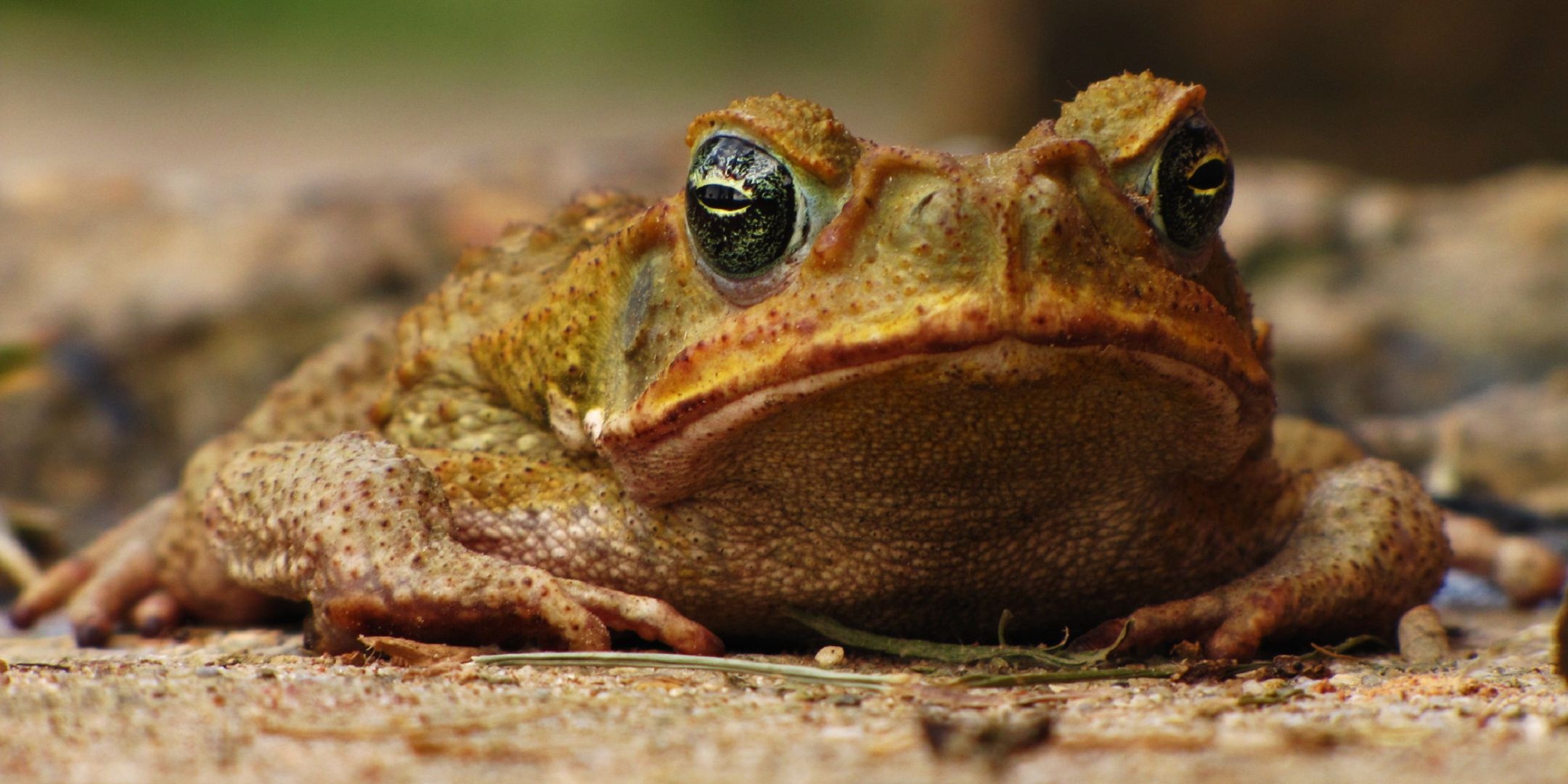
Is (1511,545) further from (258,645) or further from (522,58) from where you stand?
(522,58)

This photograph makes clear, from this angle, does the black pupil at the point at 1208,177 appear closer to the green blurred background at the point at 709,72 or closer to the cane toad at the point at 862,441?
the cane toad at the point at 862,441

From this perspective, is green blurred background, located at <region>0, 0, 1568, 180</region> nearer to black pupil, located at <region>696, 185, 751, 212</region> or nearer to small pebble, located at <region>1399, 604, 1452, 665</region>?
black pupil, located at <region>696, 185, 751, 212</region>

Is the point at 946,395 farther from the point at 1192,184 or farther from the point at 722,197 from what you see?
the point at 1192,184

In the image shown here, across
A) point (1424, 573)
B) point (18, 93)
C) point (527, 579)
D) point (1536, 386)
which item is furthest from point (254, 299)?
point (18, 93)

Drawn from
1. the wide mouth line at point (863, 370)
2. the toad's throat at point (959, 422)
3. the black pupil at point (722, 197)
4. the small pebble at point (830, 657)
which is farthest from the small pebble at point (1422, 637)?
the black pupil at point (722, 197)

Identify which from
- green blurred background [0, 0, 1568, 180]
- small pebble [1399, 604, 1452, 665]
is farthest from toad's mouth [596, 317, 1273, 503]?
green blurred background [0, 0, 1568, 180]
